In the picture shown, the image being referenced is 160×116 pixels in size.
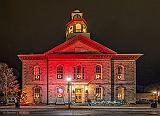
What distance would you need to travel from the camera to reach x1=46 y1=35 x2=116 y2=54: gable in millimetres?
62125

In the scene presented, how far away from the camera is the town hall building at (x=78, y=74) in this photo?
202 ft

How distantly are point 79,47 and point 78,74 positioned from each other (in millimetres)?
4043

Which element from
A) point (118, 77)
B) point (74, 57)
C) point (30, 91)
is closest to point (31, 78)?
point (30, 91)

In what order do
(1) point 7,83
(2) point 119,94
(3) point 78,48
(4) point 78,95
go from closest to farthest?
(4) point 78,95, (3) point 78,48, (2) point 119,94, (1) point 7,83

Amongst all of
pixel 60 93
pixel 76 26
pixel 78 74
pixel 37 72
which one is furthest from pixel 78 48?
pixel 76 26

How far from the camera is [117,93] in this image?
62656mm

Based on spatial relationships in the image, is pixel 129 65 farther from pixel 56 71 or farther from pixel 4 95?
pixel 4 95

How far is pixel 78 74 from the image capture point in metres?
61.6

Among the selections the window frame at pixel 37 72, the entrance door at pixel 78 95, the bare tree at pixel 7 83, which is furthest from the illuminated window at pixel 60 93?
the bare tree at pixel 7 83

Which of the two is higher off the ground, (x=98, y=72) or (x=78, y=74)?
(x=98, y=72)

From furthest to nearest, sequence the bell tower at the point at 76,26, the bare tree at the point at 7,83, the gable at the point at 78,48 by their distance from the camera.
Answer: the bare tree at the point at 7,83 < the bell tower at the point at 76,26 < the gable at the point at 78,48

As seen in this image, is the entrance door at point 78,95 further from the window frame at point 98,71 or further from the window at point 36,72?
the window at point 36,72

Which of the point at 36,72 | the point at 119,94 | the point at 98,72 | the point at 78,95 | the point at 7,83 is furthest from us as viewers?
the point at 7,83

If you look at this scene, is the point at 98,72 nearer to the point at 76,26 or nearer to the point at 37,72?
the point at 37,72
